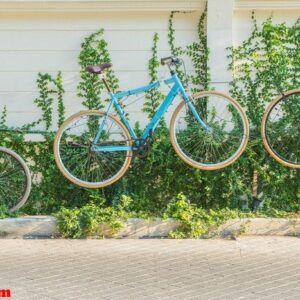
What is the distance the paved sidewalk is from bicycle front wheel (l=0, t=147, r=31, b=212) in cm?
71

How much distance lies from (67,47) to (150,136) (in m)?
2.44

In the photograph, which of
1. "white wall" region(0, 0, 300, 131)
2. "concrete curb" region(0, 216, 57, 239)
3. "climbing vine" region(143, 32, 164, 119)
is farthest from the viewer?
"white wall" region(0, 0, 300, 131)

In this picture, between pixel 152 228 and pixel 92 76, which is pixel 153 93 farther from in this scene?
pixel 152 228

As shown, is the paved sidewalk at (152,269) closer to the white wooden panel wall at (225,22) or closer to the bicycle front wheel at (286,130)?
the bicycle front wheel at (286,130)

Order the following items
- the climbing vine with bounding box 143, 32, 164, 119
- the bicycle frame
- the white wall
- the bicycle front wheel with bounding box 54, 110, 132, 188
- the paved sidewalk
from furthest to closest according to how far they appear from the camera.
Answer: the white wall, the climbing vine with bounding box 143, 32, 164, 119, the bicycle front wheel with bounding box 54, 110, 132, 188, the bicycle frame, the paved sidewalk

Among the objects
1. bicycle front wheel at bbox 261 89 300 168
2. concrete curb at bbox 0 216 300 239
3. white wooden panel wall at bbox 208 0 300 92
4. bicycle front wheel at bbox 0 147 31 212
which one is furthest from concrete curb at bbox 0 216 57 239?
white wooden panel wall at bbox 208 0 300 92

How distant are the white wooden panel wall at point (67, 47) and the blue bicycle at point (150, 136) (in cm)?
160

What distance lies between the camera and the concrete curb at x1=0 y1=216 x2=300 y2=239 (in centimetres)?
829

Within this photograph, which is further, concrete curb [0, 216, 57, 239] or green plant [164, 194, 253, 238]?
concrete curb [0, 216, 57, 239]

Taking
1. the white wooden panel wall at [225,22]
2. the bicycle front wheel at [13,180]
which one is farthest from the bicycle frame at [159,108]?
the white wooden panel wall at [225,22]

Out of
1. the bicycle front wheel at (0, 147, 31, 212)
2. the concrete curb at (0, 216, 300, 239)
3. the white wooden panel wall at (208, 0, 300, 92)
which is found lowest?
the concrete curb at (0, 216, 300, 239)

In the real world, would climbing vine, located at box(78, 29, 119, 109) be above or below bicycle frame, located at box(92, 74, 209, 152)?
above

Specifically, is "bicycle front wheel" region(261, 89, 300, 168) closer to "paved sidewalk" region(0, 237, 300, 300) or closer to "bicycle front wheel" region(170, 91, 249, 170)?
"bicycle front wheel" region(170, 91, 249, 170)

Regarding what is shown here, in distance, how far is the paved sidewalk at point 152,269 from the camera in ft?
19.2
